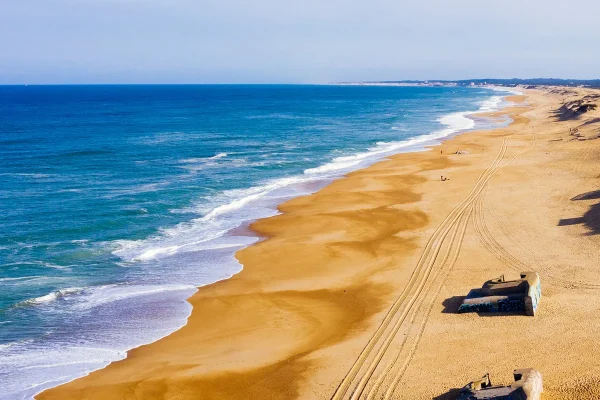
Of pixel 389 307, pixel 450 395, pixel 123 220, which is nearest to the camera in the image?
pixel 450 395

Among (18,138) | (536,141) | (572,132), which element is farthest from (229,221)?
(18,138)

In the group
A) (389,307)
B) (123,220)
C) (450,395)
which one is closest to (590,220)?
(389,307)

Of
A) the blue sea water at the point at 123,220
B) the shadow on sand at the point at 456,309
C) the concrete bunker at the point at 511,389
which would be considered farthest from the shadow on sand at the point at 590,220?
the blue sea water at the point at 123,220

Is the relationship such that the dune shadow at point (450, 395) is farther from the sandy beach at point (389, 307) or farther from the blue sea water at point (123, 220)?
the blue sea water at point (123, 220)

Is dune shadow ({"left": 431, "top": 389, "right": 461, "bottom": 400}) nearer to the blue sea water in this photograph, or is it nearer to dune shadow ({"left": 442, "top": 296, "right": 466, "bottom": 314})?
dune shadow ({"left": 442, "top": 296, "right": 466, "bottom": 314})

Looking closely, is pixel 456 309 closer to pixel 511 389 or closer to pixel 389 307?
pixel 389 307

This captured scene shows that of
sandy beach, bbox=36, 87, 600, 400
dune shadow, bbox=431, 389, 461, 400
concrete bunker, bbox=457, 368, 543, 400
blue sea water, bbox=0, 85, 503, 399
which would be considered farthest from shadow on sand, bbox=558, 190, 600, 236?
blue sea water, bbox=0, 85, 503, 399
